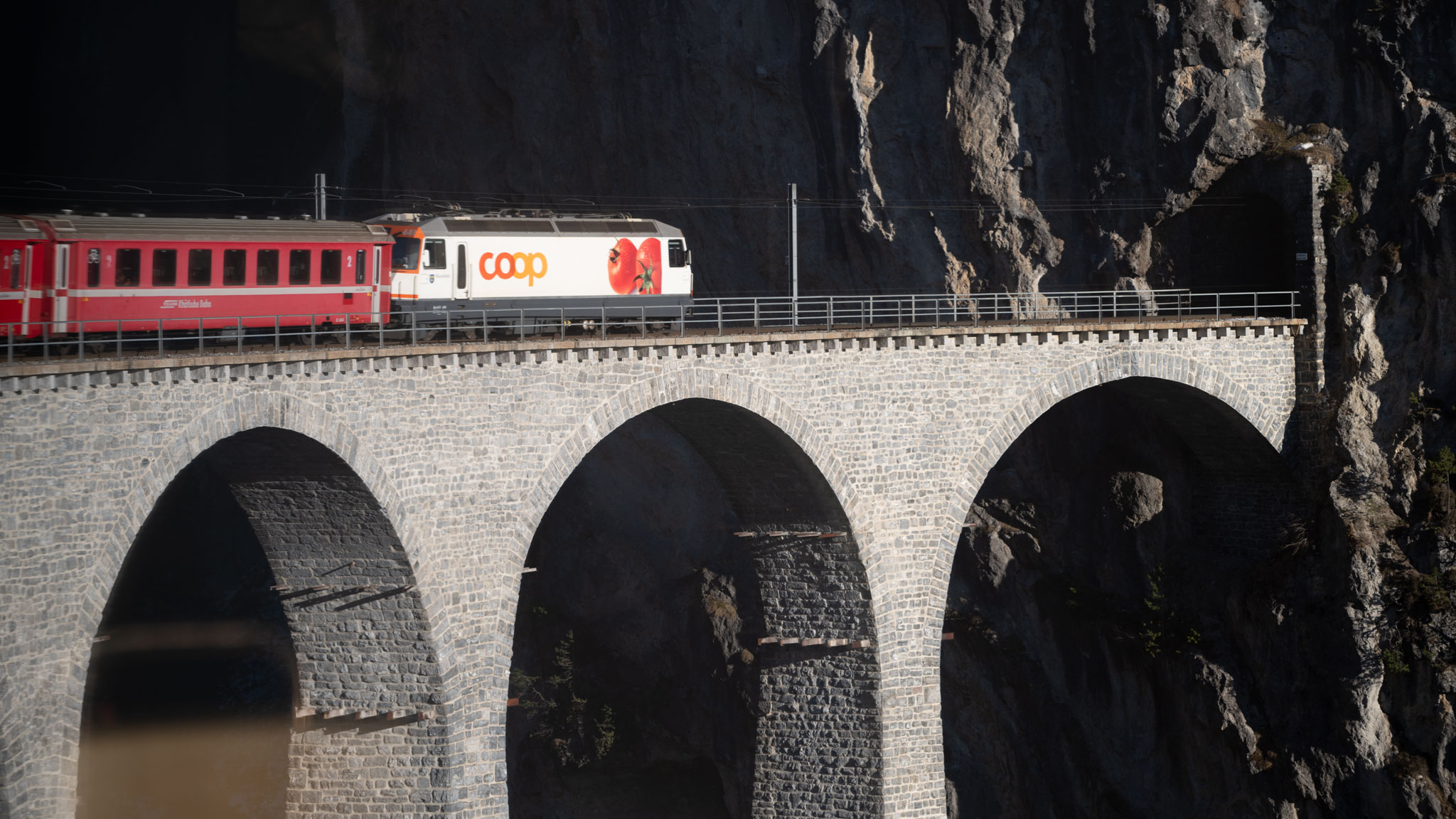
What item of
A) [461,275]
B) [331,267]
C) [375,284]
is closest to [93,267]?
[331,267]

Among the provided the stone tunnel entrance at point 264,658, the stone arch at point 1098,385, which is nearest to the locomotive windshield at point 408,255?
the stone tunnel entrance at point 264,658

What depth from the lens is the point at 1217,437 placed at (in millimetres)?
39375

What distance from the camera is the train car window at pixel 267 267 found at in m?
28.8

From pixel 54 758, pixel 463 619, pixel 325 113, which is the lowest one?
pixel 54 758

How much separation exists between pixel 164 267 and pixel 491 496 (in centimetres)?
712

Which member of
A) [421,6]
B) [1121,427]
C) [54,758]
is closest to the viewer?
[54,758]

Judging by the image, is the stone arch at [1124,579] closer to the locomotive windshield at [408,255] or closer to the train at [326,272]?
the train at [326,272]

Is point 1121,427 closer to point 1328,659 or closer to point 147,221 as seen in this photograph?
point 1328,659

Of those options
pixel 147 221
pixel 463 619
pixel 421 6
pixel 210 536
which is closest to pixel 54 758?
pixel 463 619

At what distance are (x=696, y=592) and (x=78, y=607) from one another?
26.3 m

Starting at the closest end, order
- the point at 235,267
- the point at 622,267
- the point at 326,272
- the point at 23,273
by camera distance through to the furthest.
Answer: the point at 23,273
the point at 235,267
the point at 326,272
the point at 622,267

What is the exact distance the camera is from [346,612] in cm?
2816

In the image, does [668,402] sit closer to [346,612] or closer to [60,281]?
[346,612]

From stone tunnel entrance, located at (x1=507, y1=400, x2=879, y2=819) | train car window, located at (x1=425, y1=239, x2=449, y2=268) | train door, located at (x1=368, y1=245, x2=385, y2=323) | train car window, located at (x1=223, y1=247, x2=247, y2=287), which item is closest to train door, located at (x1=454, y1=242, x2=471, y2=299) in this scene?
train car window, located at (x1=425, y1=239, x2=449, y2=268)
